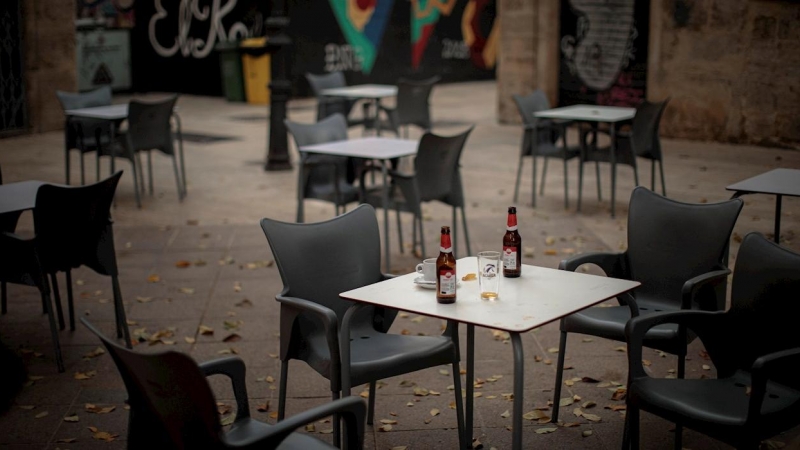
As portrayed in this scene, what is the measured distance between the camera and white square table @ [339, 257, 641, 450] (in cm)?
348

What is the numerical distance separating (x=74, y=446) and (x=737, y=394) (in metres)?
2.76

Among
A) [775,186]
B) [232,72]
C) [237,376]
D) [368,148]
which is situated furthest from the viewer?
[232,72]

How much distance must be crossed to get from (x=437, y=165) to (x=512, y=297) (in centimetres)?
350

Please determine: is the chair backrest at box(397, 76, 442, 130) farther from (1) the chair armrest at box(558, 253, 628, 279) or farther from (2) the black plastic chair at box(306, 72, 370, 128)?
(1) the chair armrest at box(558, 253, 628, 279)

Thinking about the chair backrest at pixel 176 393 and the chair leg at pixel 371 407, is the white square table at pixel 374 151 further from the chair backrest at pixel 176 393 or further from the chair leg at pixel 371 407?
the chair backrest at pixel 176 393

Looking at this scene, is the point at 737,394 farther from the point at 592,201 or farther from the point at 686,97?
the point at 686,97

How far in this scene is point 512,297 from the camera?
12.4 ft

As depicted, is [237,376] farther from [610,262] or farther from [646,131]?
[646,131]

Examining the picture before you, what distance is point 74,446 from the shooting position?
441cm

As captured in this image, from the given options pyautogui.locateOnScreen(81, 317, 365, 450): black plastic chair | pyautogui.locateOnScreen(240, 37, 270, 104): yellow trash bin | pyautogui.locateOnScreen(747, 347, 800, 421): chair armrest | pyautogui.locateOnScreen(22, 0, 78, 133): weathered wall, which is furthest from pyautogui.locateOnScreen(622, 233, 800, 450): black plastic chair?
pyautogui.locateOnScreen(240, 37, 270, 104): yellow trash bin

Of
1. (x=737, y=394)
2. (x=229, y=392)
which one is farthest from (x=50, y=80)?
(x=737, y=394)

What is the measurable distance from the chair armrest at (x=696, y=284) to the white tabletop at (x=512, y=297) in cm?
39

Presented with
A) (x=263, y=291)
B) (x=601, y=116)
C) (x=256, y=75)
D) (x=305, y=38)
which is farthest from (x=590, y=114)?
(x=305, y=38)

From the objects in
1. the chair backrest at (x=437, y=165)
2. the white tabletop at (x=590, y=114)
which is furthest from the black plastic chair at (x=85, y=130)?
the white tabletop at (x=590, y=114)
